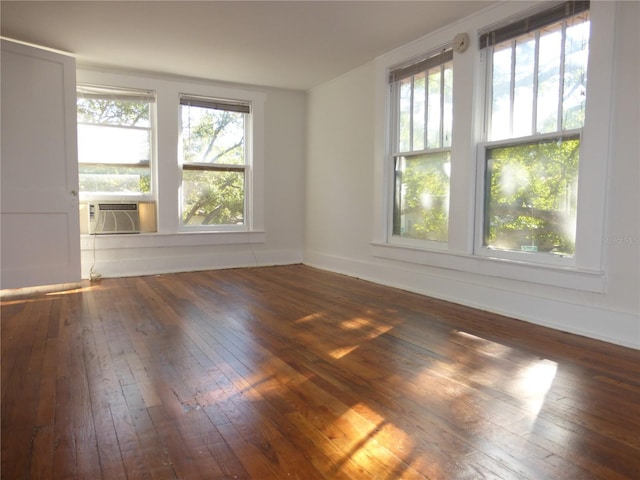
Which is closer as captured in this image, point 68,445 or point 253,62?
point 68,445

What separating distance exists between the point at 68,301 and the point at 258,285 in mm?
1767

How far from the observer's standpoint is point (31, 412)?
1.80m

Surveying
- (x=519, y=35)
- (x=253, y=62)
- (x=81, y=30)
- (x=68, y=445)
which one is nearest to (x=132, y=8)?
(x=81, y=30)

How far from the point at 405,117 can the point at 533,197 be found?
171 centimetres

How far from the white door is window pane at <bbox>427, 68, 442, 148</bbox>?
3.61 meters

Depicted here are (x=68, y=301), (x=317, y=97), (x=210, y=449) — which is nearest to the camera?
(x=210, y=449)

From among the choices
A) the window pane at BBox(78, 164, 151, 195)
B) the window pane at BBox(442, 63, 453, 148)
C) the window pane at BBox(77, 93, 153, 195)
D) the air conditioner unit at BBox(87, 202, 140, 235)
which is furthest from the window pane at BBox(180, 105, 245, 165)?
the window pane at BBox(442, 63, 453, 148)

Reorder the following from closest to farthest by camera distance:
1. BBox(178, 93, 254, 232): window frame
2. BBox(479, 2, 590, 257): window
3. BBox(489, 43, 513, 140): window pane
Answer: BBox(479, 2, 590, 257): window → BBox(489, 43, 513, 140): window pane → BBox(178, 93, 254, 232): window frame

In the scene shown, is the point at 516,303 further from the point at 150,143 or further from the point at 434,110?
the point at 150,143

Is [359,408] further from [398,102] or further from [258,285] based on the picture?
[398,102]

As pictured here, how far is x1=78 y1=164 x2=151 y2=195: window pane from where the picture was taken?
16.4 ft

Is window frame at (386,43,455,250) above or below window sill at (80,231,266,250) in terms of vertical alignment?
above

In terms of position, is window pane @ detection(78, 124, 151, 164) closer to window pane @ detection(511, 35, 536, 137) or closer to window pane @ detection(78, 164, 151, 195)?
window pane @ detection(78, 164, 151, 195)

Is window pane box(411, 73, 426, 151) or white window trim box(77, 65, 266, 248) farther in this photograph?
white window trim box(77, 65, 266, 248)
